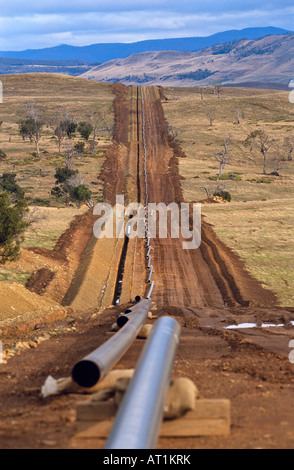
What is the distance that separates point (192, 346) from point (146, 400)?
9748 mm

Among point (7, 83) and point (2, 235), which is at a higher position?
point (7, 83)

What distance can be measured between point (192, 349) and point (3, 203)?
50.6 ft

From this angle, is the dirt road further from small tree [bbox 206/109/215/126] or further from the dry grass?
small tree [bbox 206/109/215/126]

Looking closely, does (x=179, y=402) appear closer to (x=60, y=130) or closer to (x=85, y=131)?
(x=60, y=130)

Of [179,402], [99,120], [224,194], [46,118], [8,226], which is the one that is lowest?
[224,194]

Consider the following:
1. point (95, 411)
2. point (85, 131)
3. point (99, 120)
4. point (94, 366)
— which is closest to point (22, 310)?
point (94, 366)

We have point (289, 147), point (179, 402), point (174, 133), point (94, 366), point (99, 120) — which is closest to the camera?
point (179, 402)

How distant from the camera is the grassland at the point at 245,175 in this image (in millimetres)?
38969

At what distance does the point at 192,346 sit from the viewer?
15.8 meters

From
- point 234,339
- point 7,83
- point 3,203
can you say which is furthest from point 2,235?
point 7,83

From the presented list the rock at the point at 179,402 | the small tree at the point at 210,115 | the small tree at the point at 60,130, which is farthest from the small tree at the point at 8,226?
the small tree at the point at 210,115

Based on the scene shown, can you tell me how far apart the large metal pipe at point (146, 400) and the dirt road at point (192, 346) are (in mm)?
1170
